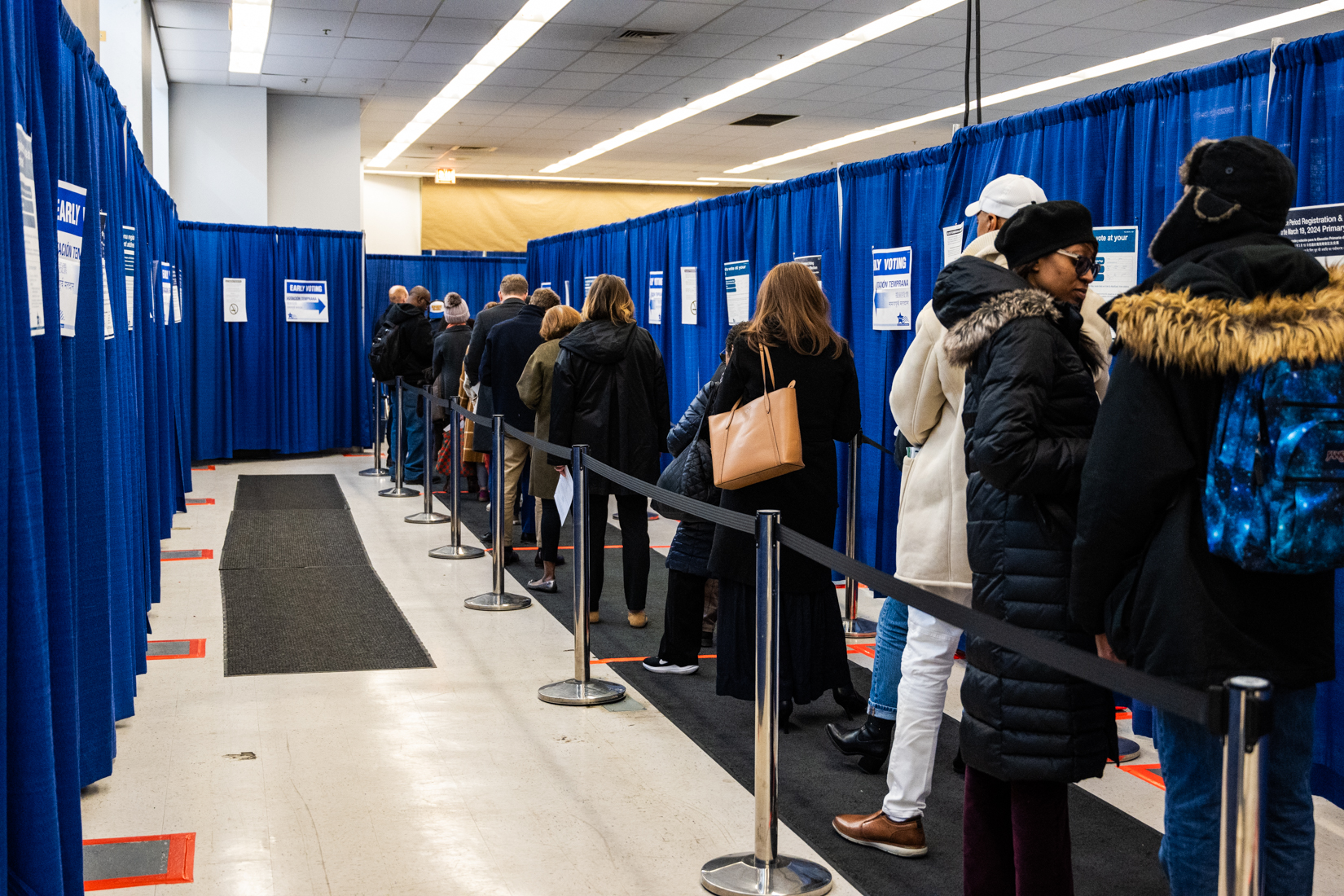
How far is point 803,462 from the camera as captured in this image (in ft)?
11.3

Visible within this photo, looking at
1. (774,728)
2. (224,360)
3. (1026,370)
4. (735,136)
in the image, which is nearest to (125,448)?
(774,728)

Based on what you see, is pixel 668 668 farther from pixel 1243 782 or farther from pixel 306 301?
pixel 306 301

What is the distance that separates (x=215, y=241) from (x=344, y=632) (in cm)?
744

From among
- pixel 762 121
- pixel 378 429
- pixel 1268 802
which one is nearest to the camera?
pixel 1268 802

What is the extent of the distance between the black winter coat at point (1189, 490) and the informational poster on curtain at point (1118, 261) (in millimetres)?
1815

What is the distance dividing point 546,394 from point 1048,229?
3811 millimetres

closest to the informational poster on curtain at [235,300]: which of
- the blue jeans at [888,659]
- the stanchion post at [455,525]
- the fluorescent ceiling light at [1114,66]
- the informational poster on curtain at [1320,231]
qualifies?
the stanchion post at [455,525]

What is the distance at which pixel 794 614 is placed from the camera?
11.3ft

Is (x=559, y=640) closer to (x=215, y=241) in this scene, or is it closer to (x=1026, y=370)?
(x=1026, y=370)

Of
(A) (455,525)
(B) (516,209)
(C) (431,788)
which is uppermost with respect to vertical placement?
(B) (516,209)

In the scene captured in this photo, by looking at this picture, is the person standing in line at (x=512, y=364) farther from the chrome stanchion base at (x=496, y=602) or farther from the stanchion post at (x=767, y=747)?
the stanchion post at (x=767, y=747)

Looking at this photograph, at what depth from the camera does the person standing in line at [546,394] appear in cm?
560

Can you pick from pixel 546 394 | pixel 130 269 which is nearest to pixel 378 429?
pixel 546 394

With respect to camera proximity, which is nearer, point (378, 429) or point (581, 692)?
point (581, 692)
